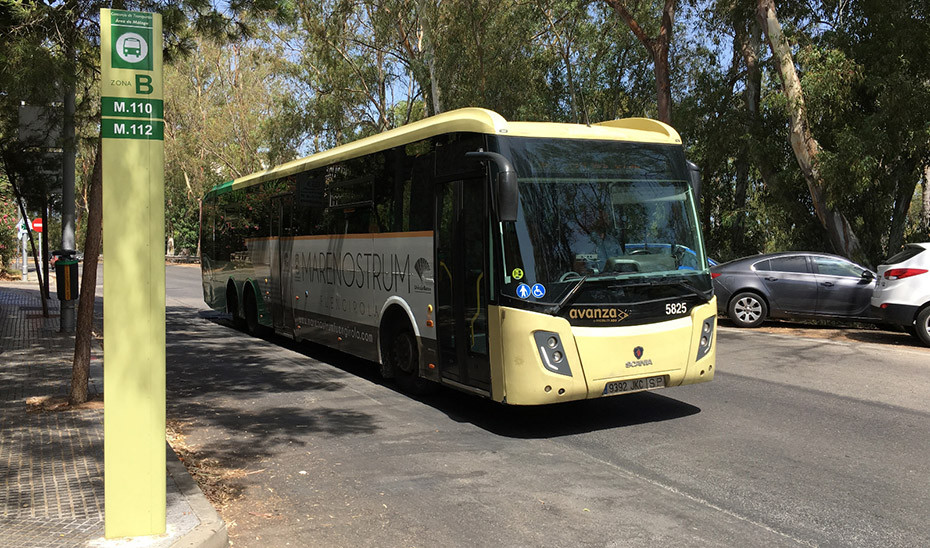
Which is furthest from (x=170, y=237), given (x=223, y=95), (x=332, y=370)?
(x=332, y=370)

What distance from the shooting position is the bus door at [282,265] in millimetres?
12648

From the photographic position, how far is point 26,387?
907cm

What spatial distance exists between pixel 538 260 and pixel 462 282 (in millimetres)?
980

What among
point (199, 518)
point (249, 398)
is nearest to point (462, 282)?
point (249, 398)

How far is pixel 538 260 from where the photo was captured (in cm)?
710

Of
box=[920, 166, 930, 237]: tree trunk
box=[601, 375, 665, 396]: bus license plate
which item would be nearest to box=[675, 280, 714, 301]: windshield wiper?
box=[601, 375, 665, 396]: bus license plate

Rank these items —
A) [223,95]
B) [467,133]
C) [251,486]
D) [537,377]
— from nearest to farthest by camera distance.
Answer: [251,486] < [537,377] < [467,133] < [223,95]

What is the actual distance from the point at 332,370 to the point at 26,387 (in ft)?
12.3

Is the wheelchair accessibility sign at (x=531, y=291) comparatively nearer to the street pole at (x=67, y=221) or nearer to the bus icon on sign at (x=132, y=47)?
the bus icon on sign at (x=132, y=47)

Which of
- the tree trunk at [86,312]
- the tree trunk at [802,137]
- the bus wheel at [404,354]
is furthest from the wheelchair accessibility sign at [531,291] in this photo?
the tree trunk at [802,137]

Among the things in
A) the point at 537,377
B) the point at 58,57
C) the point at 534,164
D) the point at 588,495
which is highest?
the point at 58,57

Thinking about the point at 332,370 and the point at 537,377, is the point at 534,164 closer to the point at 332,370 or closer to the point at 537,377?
the point at 537,377

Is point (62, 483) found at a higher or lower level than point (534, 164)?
lower

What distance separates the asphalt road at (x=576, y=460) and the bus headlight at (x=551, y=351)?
70cm
